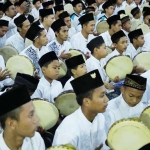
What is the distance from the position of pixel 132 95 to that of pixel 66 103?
922 mm

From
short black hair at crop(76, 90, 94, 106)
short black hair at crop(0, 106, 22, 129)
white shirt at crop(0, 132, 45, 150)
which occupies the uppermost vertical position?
short black hair at crop(0, 106, 22, 129)

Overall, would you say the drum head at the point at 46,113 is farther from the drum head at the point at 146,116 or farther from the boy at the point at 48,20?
the boy at the point at 48,20

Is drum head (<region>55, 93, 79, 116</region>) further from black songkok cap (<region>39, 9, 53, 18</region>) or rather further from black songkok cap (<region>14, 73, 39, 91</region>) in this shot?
black songkok cap (<region>39, 9, 53, 18</region>)

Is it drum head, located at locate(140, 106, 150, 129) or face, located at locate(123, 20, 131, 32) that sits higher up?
drum head, located at locate(140, 106, 150, 129)

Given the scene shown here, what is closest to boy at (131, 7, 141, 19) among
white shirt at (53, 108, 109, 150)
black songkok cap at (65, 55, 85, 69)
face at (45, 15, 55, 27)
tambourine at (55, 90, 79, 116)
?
face at (45, 15, 55, 27)

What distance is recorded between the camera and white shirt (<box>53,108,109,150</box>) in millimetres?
2974

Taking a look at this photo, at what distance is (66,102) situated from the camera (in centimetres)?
411

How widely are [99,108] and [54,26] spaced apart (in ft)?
12.5

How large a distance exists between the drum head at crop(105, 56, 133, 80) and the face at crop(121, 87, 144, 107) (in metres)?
1.60

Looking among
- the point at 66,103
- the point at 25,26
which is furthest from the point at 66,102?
the point at 25,26

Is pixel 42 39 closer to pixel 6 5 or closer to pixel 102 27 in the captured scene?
pixel 102 27

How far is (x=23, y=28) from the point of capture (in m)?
6.86

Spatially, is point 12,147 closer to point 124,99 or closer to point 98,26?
point 124,99

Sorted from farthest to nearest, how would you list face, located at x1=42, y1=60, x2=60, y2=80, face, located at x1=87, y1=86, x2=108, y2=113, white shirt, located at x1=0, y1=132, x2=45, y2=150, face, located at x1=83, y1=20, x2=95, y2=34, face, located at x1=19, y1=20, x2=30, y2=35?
face, located at x1=83, y1=20, x2=95, y2=34 → face, located at x1=19, y1=20, x2=30, y2=35 → face, located at x1=42, y1=60, x2=60, y2=80 → face, located at x1=87, y1=86, x2=108, y2=113 → white shirt, located at x1=0, y1=132, x2=45, y2=150
